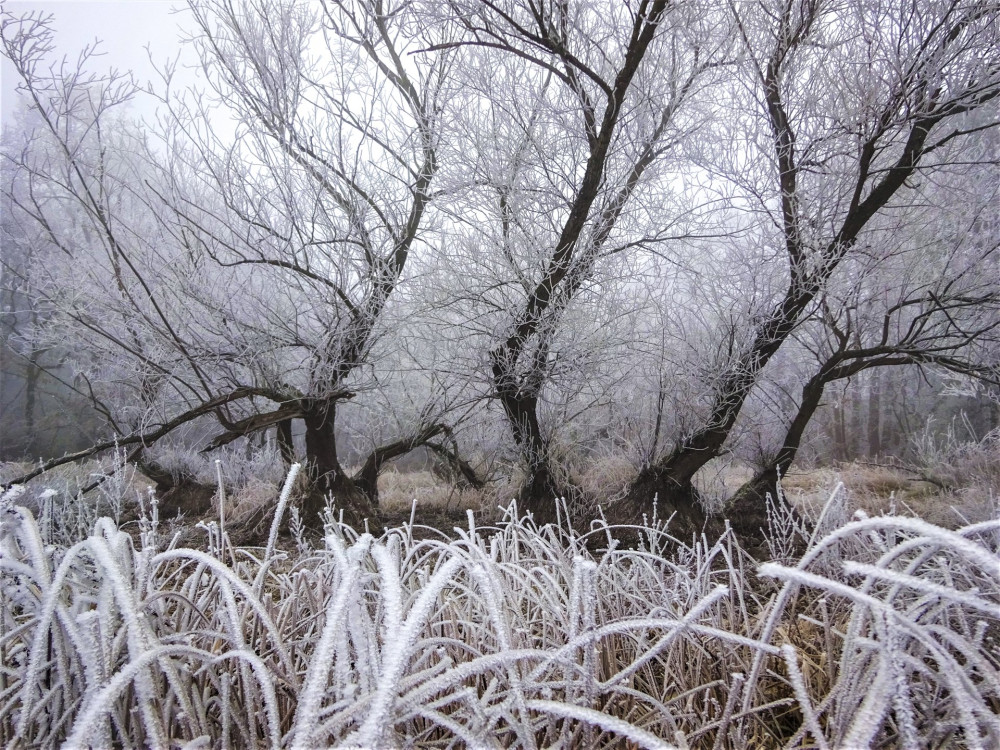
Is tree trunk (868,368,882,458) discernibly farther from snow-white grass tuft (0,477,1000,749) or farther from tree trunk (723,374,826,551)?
snow-white grass tuft (0,477,1000,749)

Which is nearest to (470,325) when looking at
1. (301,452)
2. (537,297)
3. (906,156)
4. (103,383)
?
(537,297)

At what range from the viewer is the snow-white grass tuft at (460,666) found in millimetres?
458

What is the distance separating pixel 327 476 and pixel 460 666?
2.07 m

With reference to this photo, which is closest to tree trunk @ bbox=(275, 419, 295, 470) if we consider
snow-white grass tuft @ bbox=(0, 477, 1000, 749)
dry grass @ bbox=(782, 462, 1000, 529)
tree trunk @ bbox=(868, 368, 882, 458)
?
snow-white grass tuft @ bbox=(0, 477, 1000, 749)

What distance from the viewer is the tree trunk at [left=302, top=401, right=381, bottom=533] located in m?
2.33

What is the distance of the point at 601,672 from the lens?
Result: 0.76m

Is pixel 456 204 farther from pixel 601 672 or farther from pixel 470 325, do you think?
pixel 601 672

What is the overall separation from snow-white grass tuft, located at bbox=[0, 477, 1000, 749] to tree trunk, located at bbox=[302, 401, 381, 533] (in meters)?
1.41

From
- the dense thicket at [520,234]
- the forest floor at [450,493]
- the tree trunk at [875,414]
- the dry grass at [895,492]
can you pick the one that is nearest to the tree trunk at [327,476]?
the dense thicket at [520,234]

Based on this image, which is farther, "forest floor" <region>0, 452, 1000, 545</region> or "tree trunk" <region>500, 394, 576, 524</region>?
"tree trunk" <region>500, 394, 576, 524</region>

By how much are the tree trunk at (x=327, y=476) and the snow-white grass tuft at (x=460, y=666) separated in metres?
1.41

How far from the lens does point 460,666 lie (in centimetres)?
45

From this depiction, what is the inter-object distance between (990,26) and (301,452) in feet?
9.24

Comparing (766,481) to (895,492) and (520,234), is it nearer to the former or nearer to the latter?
(895,492)
